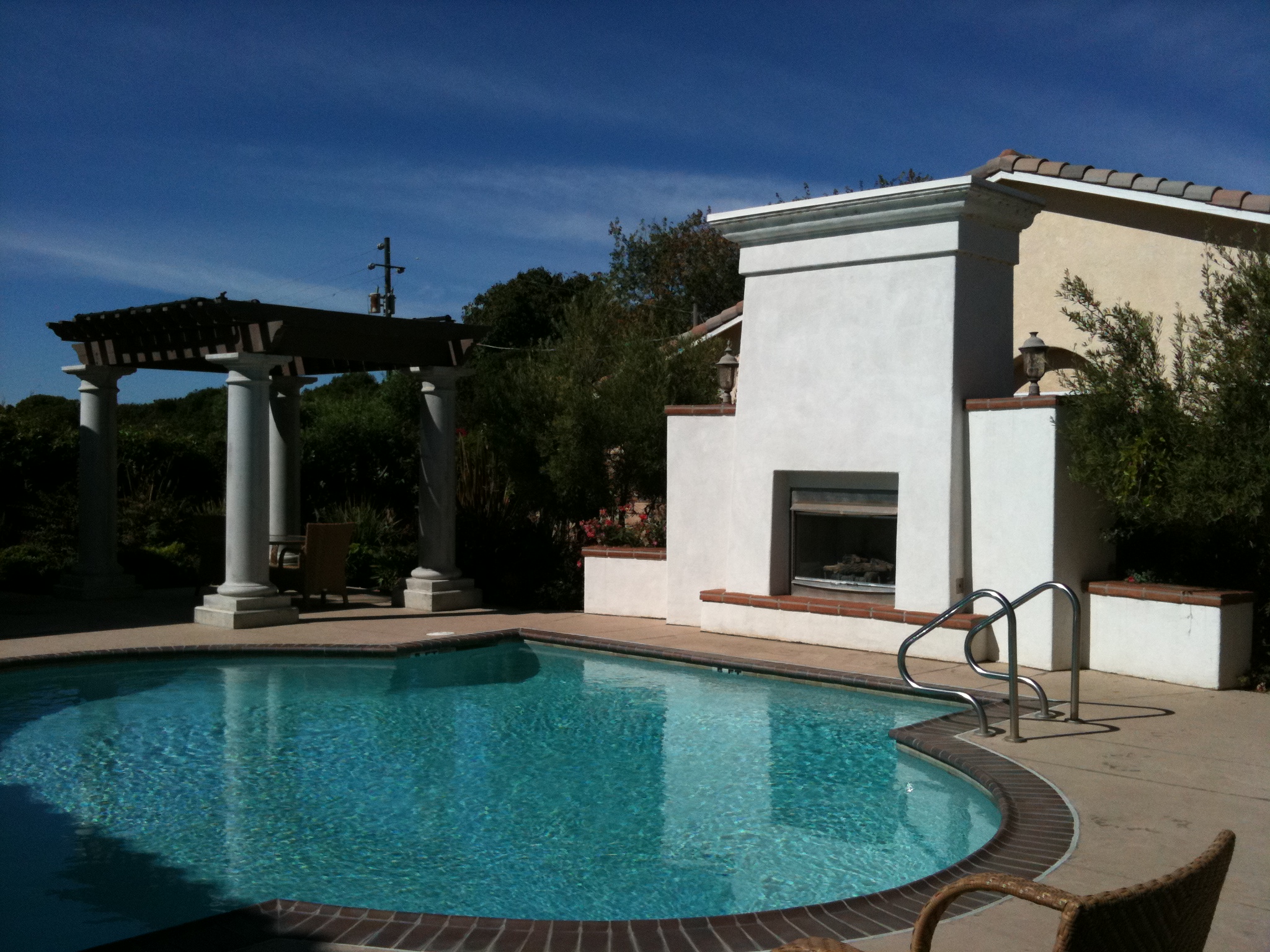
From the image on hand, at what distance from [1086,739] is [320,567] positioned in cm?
983

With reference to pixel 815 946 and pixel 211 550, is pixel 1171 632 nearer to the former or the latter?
pixel 815 946

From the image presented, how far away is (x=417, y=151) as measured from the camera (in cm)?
1756

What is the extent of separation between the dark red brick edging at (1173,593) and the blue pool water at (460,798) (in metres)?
2.12

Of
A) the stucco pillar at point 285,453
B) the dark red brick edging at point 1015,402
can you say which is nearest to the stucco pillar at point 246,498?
the stucco pillar at point 285,453

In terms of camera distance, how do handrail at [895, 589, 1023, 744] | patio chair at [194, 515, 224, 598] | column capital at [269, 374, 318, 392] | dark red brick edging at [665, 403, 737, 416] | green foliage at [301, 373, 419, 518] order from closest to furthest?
handrail at [895, 589, 1023, 744] → dark red brick edging at [665, 403, 737, 416] → patio chair at [194, 515, 224, 598] → column capital at [269, 374, 318, 392] → green foliage at [301, 373, 419, 518]

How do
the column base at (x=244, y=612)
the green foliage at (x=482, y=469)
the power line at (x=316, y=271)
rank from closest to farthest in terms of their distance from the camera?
1. the column base at (x=244, y=612)
2. the green foliage at (x=482, y=469)
3. the power line at (x=316, y=271)

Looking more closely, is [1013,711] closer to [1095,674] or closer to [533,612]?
[1095,674]

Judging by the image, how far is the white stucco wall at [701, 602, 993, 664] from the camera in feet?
34.5

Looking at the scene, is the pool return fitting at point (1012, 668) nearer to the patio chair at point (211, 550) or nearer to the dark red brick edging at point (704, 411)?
the dark red brick edging at point (704, 411)

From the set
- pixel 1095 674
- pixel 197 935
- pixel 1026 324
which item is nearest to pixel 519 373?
pixel 1026 324

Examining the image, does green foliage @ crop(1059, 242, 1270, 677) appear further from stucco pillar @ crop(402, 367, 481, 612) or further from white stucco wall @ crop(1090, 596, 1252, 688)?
stucco pillar @ crop(402, 367, 481, 612)

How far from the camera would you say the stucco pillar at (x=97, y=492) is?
15227mm

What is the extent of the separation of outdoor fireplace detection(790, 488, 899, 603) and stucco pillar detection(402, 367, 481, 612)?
484cm

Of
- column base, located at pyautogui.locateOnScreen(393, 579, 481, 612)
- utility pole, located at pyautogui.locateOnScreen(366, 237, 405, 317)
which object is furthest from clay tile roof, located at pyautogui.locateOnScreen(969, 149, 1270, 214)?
utility pole, located at pyautogui.locateOnScreen(366, 237, 405, 317)
